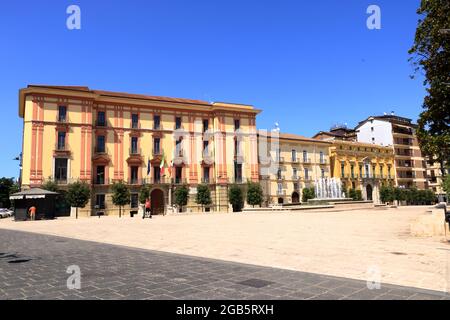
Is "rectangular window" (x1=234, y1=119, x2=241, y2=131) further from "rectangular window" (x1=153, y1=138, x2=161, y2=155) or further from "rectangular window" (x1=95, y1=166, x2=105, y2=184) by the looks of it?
"rectangular window" (x1=95, y1=166, x2=105, y2=184)

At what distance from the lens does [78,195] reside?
117 ft

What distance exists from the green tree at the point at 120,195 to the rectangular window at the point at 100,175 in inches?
73.5

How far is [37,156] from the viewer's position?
3631cm

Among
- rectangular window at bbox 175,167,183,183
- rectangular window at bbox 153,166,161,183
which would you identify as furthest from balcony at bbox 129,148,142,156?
rectangular window at bbox 175,167,183,183

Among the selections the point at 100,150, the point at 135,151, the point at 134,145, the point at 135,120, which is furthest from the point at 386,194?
the point at 100,150

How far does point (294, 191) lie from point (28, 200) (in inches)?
1550

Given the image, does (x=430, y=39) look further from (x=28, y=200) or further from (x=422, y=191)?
(x=422, y=191)

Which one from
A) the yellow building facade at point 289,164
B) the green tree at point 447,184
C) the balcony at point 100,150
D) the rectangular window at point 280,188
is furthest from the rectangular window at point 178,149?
the green tree at point 447,184

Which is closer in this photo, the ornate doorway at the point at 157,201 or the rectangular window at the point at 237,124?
the ornate doorway at the point at 157,201

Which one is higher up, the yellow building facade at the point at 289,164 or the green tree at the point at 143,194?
the yellow building facade at the point at 289,164

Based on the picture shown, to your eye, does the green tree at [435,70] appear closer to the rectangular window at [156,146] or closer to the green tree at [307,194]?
the rectangular window at [156,146]

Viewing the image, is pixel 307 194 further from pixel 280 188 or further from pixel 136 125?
pixel 136 125

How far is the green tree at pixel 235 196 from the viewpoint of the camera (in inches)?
1743

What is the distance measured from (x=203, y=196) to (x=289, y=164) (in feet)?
63.5
